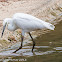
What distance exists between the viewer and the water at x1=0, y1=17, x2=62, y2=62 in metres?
7.18

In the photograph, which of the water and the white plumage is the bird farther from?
the water

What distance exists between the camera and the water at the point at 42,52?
7.18m

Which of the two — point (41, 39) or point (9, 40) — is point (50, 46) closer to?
point (41, 39)

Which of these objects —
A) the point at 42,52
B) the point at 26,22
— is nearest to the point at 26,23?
the point at 26,22

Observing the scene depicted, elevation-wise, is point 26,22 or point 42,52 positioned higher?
point 26,22

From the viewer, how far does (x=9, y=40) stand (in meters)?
9.45

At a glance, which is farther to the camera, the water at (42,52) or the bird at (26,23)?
the bird at (26,23)

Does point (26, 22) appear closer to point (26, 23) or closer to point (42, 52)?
point (26, 23)

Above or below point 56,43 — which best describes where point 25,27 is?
above

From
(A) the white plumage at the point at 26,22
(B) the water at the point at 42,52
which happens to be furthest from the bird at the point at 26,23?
(B) the water at the point at 42,52

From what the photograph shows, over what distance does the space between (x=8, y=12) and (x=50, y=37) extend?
4466 mm

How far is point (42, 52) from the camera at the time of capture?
7891mm

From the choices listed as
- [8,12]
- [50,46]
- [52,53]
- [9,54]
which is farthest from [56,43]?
[8,12]

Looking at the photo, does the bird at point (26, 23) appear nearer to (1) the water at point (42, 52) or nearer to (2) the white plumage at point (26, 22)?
(2) the white plumage at point (26, 22)
